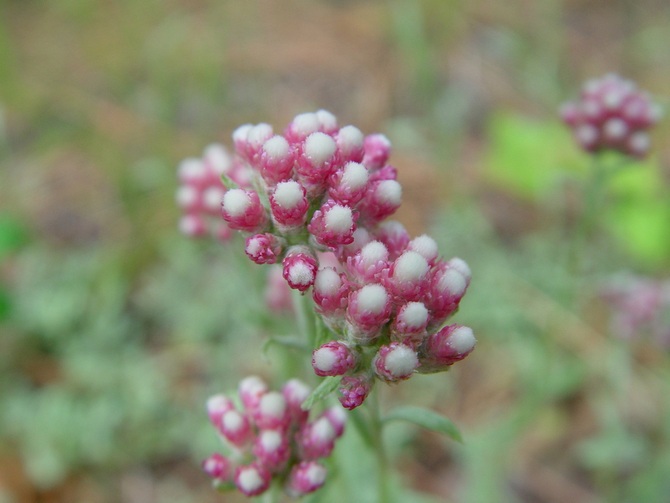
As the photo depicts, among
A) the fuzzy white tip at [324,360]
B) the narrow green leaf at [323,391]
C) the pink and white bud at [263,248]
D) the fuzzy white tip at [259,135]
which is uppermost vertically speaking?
the fuzzy white tip at [259,135]

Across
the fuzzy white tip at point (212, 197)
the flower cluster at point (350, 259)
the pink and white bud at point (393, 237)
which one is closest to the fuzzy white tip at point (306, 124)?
the flower cluster at point (350, 259)

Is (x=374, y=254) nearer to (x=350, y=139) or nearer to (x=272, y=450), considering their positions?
(x=350, y=139)

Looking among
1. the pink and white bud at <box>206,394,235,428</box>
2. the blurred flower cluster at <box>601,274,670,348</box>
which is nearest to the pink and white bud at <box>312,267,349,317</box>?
the pink and white bud at <box>206,394,235,428</box>

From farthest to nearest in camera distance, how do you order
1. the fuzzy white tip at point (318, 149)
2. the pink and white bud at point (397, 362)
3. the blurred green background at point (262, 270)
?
the blurred green background at point (262, 270), the fuzzy white tip at point (318, 149), the pink and white bud at point (397, 362)

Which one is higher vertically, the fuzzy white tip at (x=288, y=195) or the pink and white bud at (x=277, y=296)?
the fuzzy white tip at (x=288, y=195)

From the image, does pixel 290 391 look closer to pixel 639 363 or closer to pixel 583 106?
pixel 583 106

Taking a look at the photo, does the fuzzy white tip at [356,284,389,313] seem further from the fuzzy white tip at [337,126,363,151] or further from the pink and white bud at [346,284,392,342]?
the fuzzy white tip at [337,126,363,151]

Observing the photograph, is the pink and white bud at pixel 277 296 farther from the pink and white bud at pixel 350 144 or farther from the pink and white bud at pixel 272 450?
the pink and white bud at pixel 350 144

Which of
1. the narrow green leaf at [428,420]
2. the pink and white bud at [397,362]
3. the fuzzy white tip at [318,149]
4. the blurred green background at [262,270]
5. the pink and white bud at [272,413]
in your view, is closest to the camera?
the pink and white bud at [397,362]
